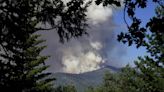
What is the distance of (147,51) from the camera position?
4475 cm

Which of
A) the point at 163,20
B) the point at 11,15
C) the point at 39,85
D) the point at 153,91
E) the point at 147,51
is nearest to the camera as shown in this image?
the point at 163,20

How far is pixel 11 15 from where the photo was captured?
387 inches

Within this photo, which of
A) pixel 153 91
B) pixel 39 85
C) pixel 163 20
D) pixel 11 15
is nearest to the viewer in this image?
pixel 163 20

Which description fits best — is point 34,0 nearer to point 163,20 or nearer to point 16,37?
point 16,37

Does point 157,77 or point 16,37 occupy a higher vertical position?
point 157,77

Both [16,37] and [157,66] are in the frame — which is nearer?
[16,37]

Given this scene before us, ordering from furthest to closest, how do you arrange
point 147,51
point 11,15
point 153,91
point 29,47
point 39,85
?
point 39,85, point 29,47, point 153,91, point 147,51, point 11,15

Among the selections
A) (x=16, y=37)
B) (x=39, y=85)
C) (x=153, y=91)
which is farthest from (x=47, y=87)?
(x=16, y=37)

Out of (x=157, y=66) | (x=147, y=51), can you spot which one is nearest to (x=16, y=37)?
(x=147, y=51)

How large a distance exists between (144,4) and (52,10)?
2.67 metres

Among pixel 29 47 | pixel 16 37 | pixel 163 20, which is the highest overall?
pixel 29 47

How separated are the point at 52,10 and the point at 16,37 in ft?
3.59

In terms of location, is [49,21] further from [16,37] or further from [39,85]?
[39,85]

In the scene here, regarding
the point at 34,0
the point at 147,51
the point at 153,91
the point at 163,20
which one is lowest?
the point at 163,20
